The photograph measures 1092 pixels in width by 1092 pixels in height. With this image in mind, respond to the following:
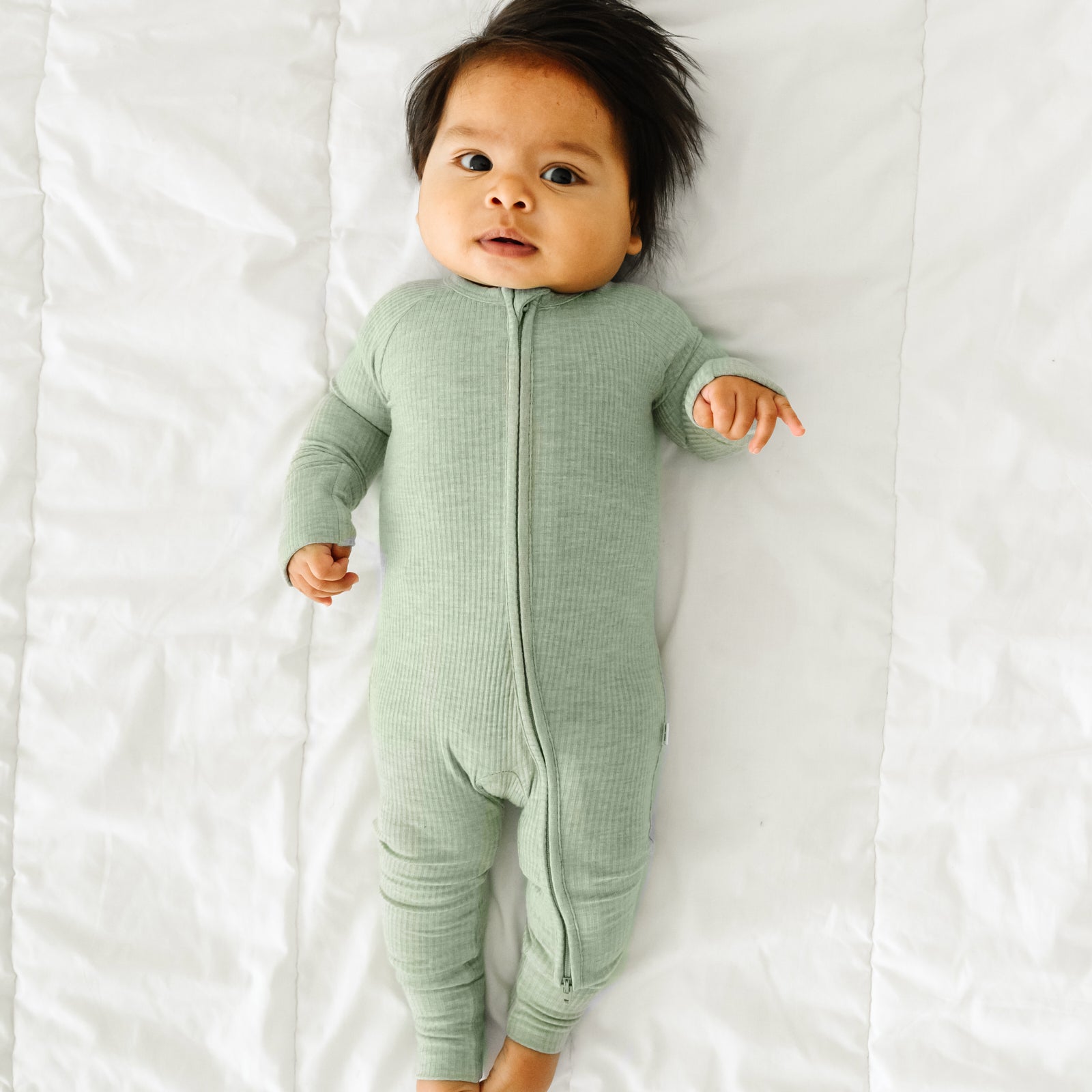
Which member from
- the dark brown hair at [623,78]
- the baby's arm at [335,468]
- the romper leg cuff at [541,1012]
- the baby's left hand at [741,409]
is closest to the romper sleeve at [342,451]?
the baby's arm at [335,468]

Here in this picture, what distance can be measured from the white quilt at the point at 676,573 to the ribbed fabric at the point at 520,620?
Result: 67 mm

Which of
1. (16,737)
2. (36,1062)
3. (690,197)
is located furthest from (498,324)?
(36,1062)

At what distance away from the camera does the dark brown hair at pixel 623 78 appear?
1087 millimetres

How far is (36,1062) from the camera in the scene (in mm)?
1123

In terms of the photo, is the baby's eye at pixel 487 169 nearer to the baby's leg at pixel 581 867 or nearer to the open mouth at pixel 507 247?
the open mouth at pixel 507 247

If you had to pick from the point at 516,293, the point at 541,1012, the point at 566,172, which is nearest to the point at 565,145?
the point at 566,172

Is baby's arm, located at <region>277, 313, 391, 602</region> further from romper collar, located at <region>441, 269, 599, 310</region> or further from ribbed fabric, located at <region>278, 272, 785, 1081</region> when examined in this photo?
romper collar, located at <region>441, 269, 599, 310</region>

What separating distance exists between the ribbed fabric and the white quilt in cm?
7

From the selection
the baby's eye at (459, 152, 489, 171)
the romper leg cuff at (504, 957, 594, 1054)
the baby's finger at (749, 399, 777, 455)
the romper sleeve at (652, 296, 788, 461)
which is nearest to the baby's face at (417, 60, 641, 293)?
the baby's eye at (459, 152, 489, 171)

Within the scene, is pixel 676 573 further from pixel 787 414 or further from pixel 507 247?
pixel 507 247

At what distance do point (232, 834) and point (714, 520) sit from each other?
0.64m

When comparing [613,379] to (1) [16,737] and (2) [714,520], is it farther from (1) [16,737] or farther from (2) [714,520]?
(1) [16,737]

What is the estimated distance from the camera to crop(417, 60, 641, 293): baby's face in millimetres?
1040

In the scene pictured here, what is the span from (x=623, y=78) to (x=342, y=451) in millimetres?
498
